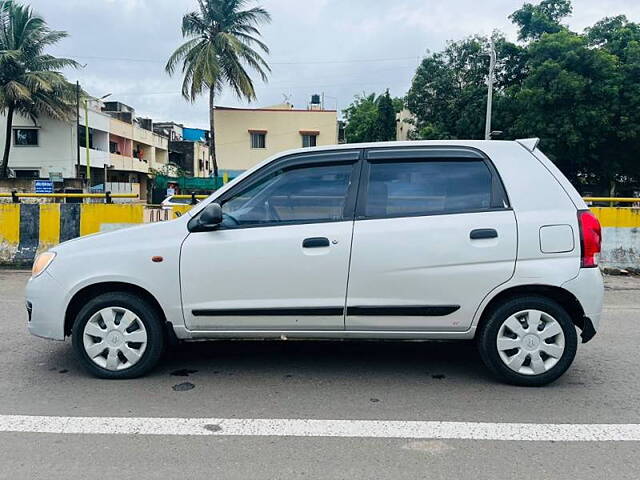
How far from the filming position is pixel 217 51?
31719 millimetres

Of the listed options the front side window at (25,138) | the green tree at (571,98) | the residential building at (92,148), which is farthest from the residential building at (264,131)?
the front side window at (25,138)

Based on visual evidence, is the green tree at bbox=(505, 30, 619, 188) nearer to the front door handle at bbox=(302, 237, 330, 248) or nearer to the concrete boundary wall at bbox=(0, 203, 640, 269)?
the concrete boundary wall at bbox=(0, 203, 640, 269)

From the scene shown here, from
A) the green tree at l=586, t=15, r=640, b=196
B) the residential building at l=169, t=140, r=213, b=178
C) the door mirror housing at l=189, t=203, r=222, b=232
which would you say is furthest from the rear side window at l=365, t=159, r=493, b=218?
the residential building at l=169, t=140, r=213, b=178

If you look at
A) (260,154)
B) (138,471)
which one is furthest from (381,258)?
(260,154)

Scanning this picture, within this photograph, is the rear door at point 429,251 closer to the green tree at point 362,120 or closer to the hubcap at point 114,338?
the hubcap at point 114,338

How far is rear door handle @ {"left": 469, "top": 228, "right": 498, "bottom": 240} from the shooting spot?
3986 millimetres

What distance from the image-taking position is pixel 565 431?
3.42m

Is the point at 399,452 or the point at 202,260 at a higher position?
the point at 202,260

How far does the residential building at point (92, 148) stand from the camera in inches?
1531

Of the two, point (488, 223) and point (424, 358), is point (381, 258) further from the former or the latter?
point (424, 358)

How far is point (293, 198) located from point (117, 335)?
5.65ft

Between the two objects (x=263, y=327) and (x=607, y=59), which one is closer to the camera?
(x=263, y=327)

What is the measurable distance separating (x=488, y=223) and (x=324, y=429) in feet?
6.17

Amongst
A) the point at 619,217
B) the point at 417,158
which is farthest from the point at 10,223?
the point at 619,217
